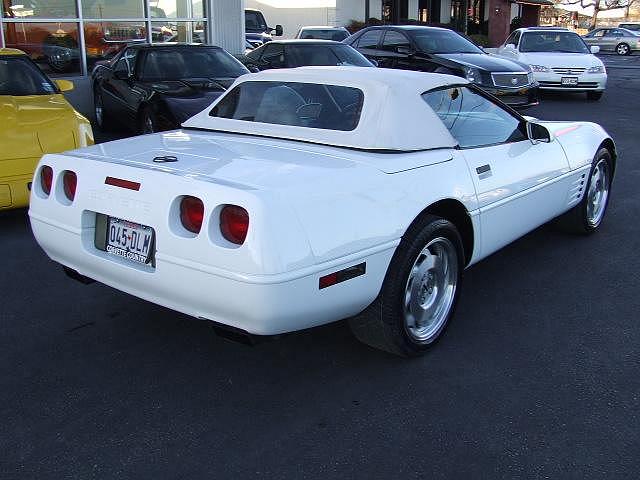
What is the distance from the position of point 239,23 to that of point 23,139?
380 inches

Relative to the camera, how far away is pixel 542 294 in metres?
4.45

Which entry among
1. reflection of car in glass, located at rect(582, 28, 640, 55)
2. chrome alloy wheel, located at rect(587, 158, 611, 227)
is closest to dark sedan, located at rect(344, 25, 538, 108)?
chrome alloy wheel, located at rect(587, 158, 611, 227)

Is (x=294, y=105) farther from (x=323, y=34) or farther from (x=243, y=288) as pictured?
(x=323, y=34)

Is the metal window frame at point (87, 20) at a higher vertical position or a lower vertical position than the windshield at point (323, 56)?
higher

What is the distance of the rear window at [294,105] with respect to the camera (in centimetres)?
378

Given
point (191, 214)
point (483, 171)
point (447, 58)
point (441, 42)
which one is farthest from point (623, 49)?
point (191, 214)

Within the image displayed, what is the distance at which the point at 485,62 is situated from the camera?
12328 millimetres

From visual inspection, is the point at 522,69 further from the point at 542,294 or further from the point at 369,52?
the point at 542,294

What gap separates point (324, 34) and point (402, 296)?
17477 millimetres

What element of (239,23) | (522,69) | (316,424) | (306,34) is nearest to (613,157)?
(316,424)

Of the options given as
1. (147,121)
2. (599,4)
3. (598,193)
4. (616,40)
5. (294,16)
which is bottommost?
(598,193)

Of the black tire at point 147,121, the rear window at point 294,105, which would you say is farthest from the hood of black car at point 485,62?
the rear window at point 294,105

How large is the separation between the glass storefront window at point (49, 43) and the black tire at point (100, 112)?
168 centimetres

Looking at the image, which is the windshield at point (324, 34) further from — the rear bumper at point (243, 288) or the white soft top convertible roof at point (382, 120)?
the rear bumper at point (243, 288)
